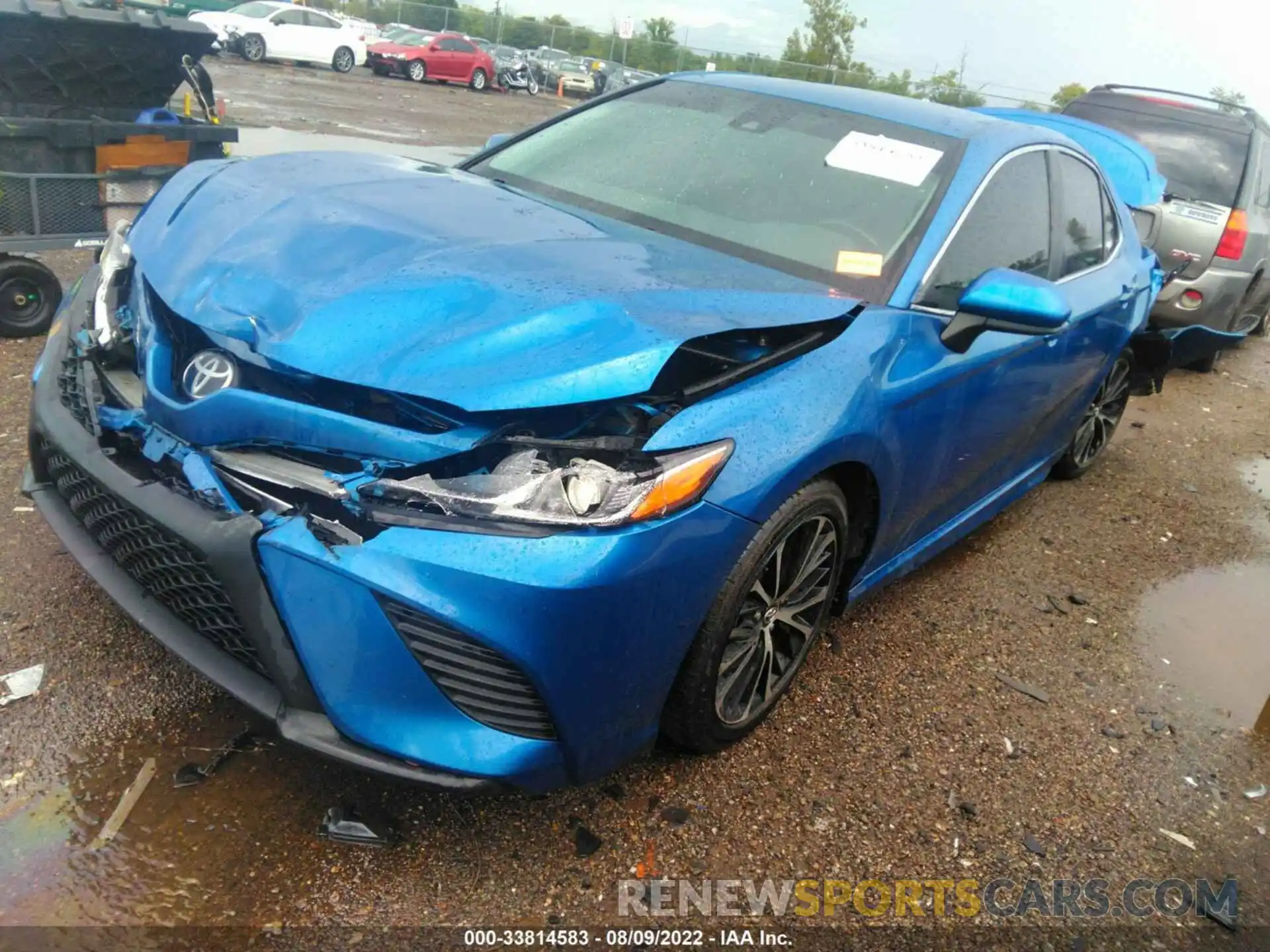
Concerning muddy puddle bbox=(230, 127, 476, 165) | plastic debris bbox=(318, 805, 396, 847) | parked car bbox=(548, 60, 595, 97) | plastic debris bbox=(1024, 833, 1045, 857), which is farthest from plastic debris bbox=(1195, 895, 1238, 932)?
parked car bbox=(548, 60, 595, 97)

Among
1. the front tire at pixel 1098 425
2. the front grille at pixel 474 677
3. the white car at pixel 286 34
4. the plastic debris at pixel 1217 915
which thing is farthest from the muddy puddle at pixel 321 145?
the white car at pixel 286 34

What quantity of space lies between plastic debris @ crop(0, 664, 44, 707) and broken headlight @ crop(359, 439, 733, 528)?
127 cm

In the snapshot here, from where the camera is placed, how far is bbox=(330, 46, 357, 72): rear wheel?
2634cm

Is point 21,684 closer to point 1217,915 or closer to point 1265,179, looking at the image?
point 1217,915

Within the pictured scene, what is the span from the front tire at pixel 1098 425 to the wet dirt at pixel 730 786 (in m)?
1.18

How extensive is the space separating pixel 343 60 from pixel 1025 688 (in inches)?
1095

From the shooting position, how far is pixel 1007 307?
266cm

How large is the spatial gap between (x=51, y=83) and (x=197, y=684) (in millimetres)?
4564

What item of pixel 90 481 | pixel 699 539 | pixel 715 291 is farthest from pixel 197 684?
pixel 715 291

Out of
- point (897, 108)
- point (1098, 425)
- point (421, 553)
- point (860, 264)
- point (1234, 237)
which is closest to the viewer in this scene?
point (421, 553)

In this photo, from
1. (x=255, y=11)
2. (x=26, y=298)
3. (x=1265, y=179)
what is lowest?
(x=26, y=298)

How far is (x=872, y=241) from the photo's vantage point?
2910 mm

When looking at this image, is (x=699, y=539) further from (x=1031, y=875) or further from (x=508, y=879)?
(x=1031, y=875)

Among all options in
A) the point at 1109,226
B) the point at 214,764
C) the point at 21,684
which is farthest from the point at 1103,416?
the point at 21,684
